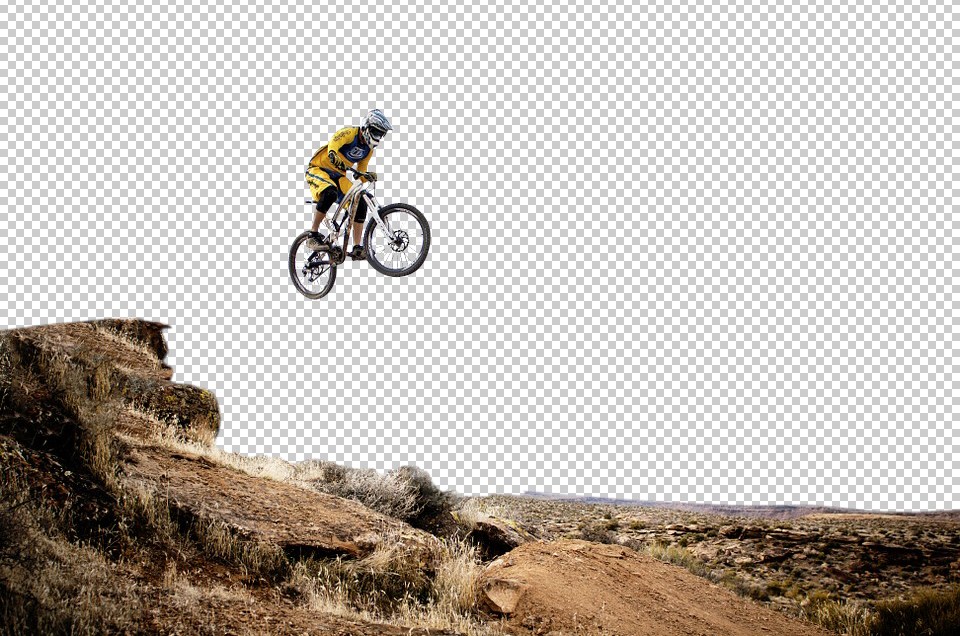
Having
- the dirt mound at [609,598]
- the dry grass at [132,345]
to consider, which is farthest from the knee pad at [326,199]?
the dry grass at [132,345]

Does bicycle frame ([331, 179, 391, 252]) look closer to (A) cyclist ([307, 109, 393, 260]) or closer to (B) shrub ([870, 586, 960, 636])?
(A) cyclist ([307, 109, 393, 260])

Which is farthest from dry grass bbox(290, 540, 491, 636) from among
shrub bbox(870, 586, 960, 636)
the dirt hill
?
shrub bbox(870, 586, 960, 636)

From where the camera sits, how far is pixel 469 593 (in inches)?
388

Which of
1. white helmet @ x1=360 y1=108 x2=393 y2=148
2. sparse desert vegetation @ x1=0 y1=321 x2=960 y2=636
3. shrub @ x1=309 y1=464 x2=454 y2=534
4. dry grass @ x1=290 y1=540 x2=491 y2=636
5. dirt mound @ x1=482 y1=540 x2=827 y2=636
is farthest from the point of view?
shrub @ x1=309 y1=464 x2=454 y2=534

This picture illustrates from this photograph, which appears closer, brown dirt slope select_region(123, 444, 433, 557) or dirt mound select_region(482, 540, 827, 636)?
dirt mound select_region(482, 540, 827, 636)

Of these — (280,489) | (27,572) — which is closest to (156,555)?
(27,572)

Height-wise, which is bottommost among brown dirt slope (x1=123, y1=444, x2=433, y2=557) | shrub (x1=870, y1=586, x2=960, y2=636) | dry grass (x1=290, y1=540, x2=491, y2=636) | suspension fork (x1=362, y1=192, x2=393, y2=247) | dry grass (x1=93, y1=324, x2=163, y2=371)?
shrub (x1=870, y1=586, x2=960, y2=636)

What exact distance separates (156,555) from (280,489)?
3534 mm

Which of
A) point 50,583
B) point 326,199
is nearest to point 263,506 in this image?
point 50,583

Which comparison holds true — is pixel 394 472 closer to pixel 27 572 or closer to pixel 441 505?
pixel 441 505

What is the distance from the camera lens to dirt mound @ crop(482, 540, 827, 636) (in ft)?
29.8

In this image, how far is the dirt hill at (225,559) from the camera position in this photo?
6477mm

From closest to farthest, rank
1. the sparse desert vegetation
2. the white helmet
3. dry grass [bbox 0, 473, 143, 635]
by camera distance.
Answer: dry grass [bbox 0, 473, 143, 635], the sparse desert vegetation, the white helmet

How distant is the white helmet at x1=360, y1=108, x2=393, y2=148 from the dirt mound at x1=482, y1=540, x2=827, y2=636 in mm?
7248
